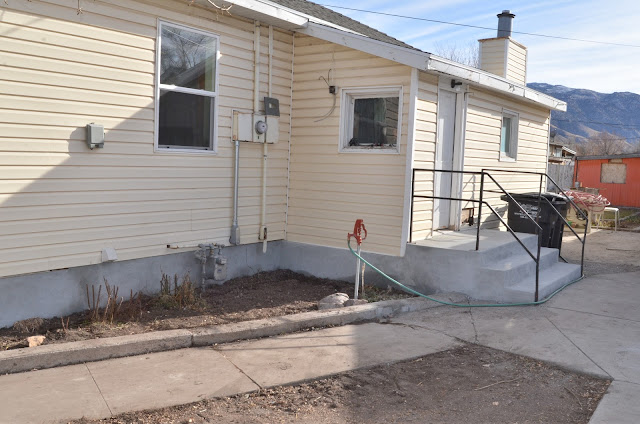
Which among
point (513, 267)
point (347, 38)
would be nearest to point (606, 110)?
point (513, 267)

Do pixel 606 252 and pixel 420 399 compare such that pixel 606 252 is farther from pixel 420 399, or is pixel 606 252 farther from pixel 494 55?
pixel 420 399

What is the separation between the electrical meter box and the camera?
7.42 m

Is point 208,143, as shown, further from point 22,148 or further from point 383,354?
point 383,354

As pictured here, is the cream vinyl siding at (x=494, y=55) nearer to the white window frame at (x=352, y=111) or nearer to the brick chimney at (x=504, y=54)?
the brick chimney at (x=504, y=54)

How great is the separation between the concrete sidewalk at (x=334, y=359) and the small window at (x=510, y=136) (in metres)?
4.24

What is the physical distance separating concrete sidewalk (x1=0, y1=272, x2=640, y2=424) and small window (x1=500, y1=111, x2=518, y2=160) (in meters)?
4.24

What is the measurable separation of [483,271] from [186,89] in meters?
4.25

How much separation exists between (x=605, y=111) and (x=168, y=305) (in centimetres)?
19630

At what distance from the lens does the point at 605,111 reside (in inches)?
6993

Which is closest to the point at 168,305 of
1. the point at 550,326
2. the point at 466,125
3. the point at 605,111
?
the point at 550,326

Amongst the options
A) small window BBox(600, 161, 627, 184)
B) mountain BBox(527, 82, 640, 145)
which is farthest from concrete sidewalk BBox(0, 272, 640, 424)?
mountain BBox(527, 82, 640, 145)

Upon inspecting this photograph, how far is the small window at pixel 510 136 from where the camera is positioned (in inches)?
417

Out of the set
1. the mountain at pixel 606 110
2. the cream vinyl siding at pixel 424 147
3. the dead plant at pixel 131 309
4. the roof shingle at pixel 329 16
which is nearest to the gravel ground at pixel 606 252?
the cream vinyl siding at pixel 424 147

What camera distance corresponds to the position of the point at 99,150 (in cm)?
601
